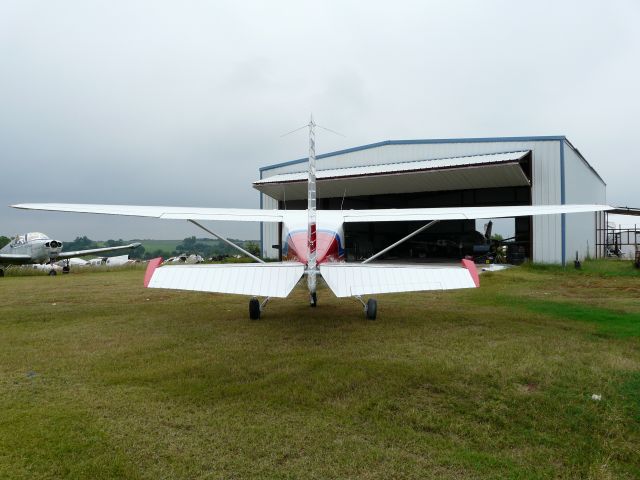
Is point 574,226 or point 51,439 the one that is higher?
point 574,226

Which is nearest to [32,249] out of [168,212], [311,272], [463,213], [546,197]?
[168,212]

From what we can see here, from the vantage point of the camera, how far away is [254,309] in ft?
24.7

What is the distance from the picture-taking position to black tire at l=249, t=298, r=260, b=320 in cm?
750

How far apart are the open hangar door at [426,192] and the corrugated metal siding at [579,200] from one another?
1728 mm

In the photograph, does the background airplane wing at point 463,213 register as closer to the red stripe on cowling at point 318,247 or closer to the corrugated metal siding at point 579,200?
the red stripe on cowling at point 318,247

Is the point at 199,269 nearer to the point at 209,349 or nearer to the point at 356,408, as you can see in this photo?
the point at 209,349

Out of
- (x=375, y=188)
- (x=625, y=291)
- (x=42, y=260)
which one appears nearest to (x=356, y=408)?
(x=625, y=291)

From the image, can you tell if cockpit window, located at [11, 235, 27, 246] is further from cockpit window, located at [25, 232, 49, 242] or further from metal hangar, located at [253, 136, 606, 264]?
metal hangar, located at [253, 136, 606, 264]

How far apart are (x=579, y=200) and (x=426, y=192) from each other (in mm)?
8401

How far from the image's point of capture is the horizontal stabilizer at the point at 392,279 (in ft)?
16.6

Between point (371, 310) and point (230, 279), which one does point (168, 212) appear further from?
point (371, 310)

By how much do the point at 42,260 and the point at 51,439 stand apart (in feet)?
79.6

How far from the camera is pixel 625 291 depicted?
429 inches

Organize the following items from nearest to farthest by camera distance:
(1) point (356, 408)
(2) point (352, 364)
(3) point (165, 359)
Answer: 1. (1) point (356, 408)
2. (2) point (352, 364)
3. (3) point (165, 359)
